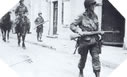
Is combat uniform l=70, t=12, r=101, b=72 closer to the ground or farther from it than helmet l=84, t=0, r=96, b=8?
closer to the ground

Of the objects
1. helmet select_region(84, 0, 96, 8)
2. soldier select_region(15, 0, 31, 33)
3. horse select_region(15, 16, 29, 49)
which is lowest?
horse select_region(15, 16, 29, 49)

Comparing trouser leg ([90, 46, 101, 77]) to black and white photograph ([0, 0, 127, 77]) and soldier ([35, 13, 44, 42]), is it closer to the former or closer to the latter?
black and white photograph ([0, 0, 127, 77])

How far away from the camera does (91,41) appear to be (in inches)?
80.0

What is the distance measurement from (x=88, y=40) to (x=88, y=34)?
0.05 metres

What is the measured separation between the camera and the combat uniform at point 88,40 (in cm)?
199

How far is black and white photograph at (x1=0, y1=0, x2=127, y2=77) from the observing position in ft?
6.61

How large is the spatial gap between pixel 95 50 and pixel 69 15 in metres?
0.27

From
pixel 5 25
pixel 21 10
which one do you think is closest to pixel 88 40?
pixel 21 10

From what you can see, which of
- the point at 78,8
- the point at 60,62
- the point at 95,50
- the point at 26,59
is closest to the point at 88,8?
the point at 78,8

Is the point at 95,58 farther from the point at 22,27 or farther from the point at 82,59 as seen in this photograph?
the point at 22,27

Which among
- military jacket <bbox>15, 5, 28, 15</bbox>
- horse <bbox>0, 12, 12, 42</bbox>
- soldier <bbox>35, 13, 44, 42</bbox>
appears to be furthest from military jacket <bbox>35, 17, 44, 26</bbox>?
horse <bbox>0, 12, 12, 42</bbox>

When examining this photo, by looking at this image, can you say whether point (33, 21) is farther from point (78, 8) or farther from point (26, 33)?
point (78, 8)

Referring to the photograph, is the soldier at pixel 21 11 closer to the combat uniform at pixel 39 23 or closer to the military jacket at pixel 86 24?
the combat uniform at pixel 39 23

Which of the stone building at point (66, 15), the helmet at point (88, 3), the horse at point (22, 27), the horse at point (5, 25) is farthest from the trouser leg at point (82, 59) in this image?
the horse at point (5, 25)
